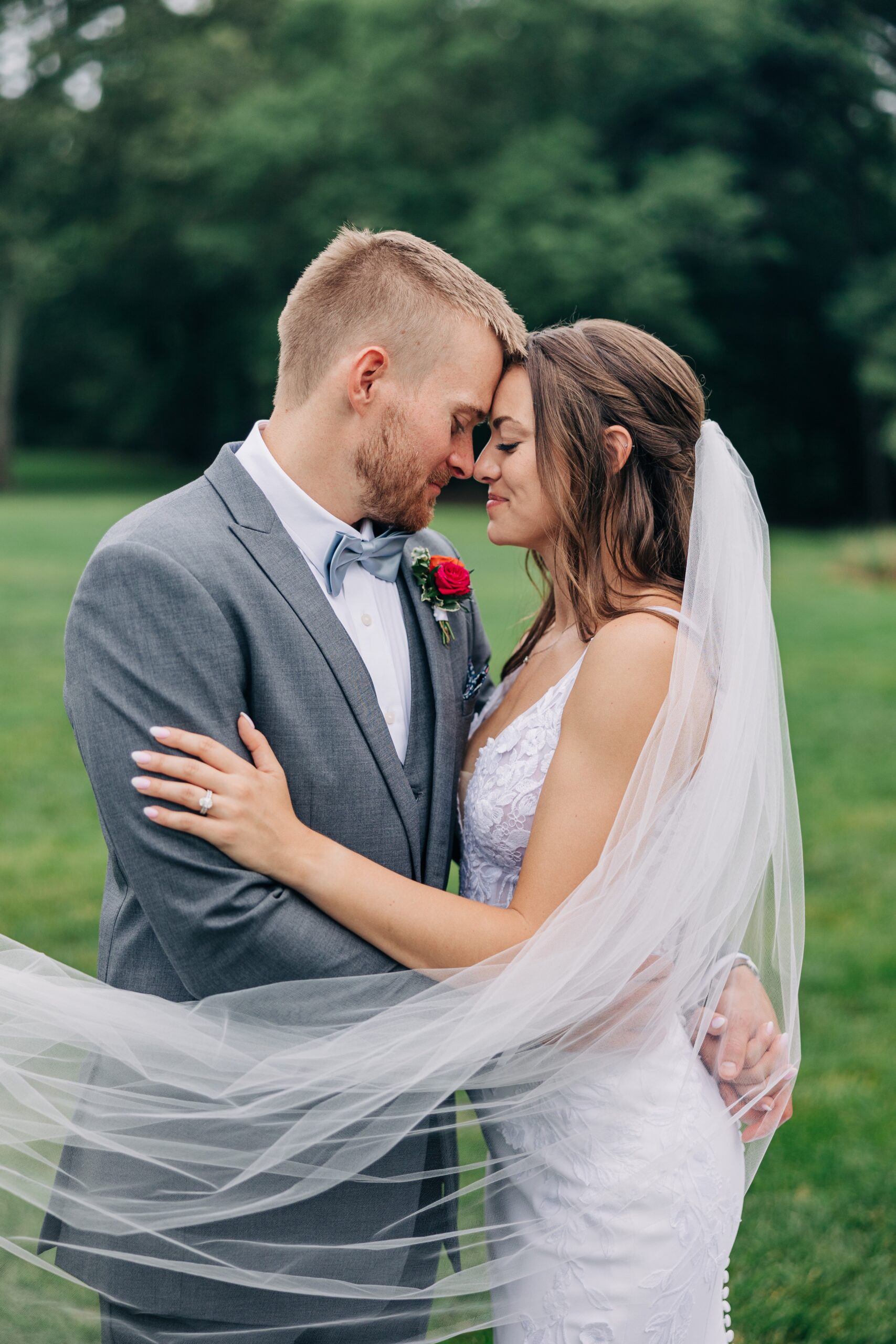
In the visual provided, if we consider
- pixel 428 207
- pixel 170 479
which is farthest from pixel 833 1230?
pixel 170 479

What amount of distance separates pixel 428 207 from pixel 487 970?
116ft

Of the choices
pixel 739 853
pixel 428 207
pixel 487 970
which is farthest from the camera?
pixel 428 207

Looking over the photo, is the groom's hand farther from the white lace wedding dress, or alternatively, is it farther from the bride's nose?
the bride's nose

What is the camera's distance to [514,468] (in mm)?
2969

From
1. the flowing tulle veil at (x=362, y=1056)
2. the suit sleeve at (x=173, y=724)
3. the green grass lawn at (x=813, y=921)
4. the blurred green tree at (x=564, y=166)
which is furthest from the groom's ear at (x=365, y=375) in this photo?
the blurred green tree at (x=564, y=166)

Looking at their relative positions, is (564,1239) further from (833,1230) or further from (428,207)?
(428,207)

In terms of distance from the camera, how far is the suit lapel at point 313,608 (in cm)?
258

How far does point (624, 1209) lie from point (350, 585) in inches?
59.1

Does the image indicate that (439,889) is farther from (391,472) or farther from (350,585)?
(391,472)

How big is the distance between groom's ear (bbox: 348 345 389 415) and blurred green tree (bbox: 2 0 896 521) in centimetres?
2970

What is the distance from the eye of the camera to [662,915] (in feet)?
8.63

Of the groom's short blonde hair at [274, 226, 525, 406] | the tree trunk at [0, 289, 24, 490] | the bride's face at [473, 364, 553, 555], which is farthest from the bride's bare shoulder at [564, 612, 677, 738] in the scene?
the tree trunk at [0, 289, 24, 490]

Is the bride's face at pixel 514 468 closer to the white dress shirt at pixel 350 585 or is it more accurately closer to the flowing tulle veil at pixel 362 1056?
the white dress shirt at pixel 350 585

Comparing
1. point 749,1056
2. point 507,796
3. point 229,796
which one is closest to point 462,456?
point 507,796
